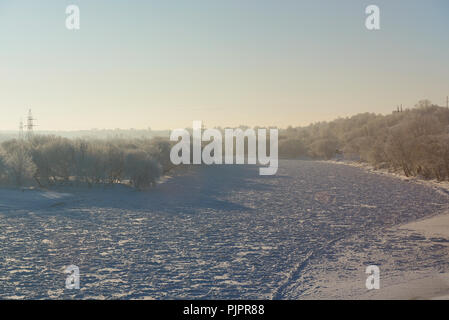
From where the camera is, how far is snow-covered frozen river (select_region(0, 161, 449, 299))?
30.2 feet

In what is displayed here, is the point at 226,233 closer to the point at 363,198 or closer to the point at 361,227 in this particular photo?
the point at 361,227

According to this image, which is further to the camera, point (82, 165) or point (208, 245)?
point (82, 165)

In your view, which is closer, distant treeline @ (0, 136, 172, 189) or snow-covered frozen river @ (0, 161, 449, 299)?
snow-covered frozen river @ (0, 161, 449, 299)

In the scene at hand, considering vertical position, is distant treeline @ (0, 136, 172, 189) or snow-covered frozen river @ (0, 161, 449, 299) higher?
distant treeline @ (0, 136, 172, 189)

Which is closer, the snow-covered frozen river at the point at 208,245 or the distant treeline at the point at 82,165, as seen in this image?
the snow-covered frozen river at the point at 208,245

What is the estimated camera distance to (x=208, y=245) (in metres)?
12.8

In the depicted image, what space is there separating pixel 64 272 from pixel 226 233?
231 inches

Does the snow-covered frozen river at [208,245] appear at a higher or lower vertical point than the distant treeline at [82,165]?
lower

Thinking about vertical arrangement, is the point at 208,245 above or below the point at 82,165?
below

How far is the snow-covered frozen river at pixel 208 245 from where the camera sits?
920 centimetres

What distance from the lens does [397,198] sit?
78.5 ft
